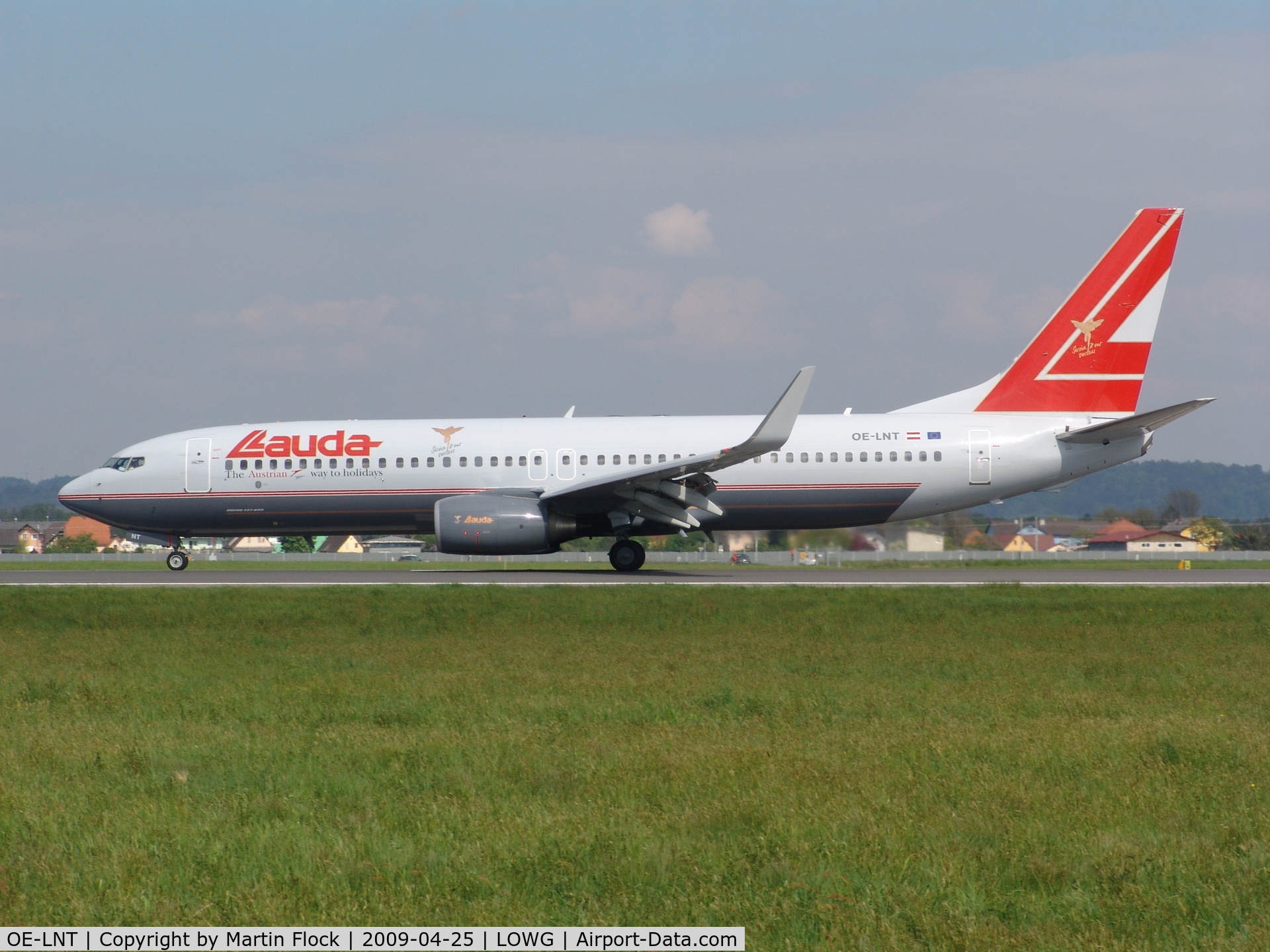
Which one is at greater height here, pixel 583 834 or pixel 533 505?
pixel 533 505

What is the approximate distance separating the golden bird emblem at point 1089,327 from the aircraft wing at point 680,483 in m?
8.57

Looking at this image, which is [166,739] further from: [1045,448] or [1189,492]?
[1189,492]

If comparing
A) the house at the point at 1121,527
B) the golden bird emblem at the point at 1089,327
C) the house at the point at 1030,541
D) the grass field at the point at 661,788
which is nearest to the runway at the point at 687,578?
the golden bird emblem at the point at 1089,327

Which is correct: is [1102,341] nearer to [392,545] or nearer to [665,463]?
[665,463]

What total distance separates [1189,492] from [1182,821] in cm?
6797

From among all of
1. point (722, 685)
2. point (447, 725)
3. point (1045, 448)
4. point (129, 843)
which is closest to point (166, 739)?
point (447, 725)

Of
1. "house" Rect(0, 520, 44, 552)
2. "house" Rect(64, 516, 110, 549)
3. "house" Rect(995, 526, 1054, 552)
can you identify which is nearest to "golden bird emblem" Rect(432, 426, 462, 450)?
"house" Rect(995, 526, 1054, 552)

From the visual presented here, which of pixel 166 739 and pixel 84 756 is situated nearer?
pixel 84 756

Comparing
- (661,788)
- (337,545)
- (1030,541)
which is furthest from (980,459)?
(337,545)

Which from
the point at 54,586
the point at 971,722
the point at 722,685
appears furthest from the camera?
the point at 54,586

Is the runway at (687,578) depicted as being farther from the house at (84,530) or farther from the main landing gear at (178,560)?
the house at (84,530)

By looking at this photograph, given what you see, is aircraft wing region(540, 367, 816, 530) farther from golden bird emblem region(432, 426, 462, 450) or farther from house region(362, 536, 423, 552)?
house region(362, 536, 423, 552)

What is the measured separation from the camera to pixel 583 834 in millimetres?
5945

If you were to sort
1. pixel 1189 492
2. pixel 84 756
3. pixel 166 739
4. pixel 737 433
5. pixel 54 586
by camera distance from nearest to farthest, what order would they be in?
pixel 84 756 → pixel 166 739 → pixel 54 586 → pixel 737 433 → pixel 1189 492
